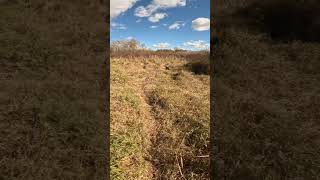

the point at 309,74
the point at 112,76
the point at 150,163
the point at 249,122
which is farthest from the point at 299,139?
the point at 112,76

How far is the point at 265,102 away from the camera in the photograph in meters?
10.8

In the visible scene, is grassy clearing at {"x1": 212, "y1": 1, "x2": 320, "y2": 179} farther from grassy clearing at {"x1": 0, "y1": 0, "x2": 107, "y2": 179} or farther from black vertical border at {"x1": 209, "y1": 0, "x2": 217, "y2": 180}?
grassy clearing at {"x1": 0, "y1": 0, "x2": 107, "y2": 179}

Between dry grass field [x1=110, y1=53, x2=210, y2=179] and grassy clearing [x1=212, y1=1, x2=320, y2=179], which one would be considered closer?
grassy clearing [x1=212, y1=1, x2=320, y2=179]

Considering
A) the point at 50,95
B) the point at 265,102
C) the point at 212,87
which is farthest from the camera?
the point at 212,87

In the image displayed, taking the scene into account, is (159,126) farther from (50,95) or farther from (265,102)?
(265,102)

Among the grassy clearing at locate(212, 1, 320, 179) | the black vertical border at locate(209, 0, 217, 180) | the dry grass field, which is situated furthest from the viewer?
the black vertical border at locate(209, 0, 217, 180)

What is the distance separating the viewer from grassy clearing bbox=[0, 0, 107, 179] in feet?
24.1

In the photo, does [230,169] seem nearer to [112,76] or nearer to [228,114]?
[228,114]

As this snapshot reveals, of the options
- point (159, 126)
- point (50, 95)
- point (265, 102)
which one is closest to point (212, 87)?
point (265, 102)

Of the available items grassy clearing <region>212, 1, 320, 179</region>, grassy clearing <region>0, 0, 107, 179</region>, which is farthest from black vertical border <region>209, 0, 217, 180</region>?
grassy clearing <region>0, 0, 107, 179</region>

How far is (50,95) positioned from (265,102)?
649 centimetres

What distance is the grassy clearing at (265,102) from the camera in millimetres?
7719

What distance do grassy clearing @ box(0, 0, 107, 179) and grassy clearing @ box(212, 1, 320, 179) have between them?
128 inches

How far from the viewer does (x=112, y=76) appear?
14586mm
